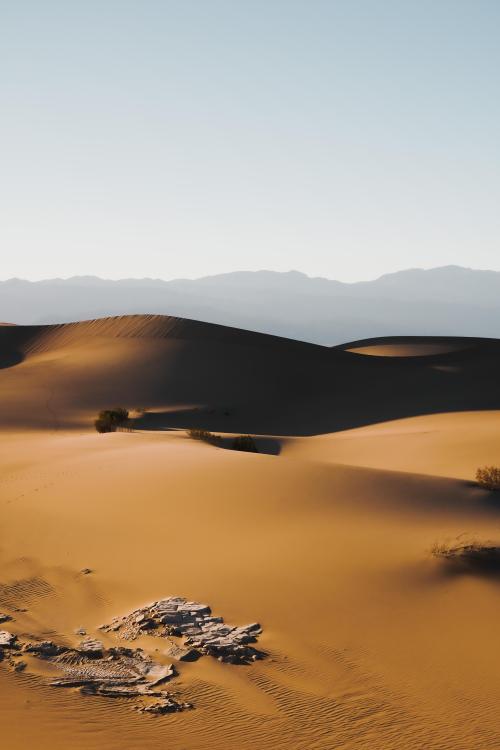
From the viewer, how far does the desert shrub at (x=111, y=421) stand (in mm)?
29109

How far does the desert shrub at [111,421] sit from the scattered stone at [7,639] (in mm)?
20957

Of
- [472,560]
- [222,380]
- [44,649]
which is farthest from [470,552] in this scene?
[222,380]

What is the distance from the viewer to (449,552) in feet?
32.2

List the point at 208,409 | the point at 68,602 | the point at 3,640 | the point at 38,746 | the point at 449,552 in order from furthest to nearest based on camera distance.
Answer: the point at 208,409
the point at 449,552
the point at 68,602
the point at 3,640
the point at 38,746

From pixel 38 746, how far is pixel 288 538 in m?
5.69

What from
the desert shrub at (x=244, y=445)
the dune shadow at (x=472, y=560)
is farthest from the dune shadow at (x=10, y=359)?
the dune shadow at (x=472, y=560)

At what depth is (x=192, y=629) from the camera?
26.6 ft

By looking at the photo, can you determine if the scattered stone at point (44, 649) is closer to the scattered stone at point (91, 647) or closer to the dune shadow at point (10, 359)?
the scattered stone at point (91, 647)

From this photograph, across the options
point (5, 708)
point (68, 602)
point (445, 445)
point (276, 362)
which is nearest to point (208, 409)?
point (276, 362)

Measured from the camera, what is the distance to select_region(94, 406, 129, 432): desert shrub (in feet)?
95.5

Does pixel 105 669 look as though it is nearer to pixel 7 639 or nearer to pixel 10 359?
pixel 7 639

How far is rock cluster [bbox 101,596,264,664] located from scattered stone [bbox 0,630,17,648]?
0.96 meters

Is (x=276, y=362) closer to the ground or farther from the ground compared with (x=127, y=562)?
farther from the ground

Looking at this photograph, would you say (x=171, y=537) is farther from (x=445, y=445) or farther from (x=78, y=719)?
(x=445, y=445)
